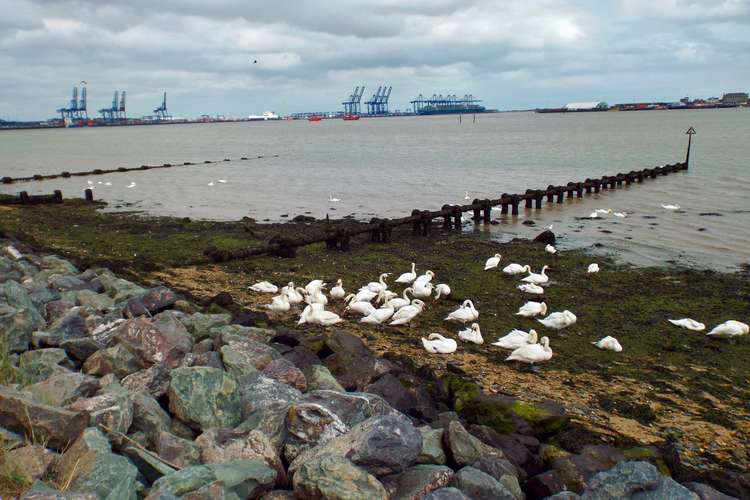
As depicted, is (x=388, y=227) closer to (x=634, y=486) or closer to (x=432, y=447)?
(x=432, y=447)

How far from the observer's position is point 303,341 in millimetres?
8180

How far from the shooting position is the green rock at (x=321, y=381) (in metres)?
6.39

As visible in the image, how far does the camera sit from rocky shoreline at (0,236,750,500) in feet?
14.2

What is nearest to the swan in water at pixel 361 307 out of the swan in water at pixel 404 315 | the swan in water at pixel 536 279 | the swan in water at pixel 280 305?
the swan in water at pixel 404 315

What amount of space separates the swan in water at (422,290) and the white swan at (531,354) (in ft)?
9.96

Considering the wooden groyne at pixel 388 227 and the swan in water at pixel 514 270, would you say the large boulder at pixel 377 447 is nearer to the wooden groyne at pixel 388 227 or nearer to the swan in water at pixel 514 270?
the swan in water at pixel 514 270

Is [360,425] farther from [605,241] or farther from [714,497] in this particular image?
[605,241]

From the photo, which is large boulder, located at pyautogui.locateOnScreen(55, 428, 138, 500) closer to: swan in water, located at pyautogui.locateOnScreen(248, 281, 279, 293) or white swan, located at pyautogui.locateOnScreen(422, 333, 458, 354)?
white swan, located at pyautogui.locateOnScreen(422, 333, 458, 354)

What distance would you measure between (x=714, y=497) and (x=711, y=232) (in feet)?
52.9

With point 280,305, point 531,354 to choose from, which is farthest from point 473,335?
point 280,305

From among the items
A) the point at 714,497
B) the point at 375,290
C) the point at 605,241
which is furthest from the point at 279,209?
the point at 714,497

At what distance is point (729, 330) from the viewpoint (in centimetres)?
993

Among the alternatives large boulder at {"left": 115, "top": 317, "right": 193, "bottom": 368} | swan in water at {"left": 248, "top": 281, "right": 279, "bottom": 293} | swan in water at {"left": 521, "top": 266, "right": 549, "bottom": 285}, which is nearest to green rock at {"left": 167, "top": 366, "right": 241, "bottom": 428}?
large boulder at {"left": 115, "top": 317, "right": 193, "bottom": 368}

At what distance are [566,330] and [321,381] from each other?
549 cm
